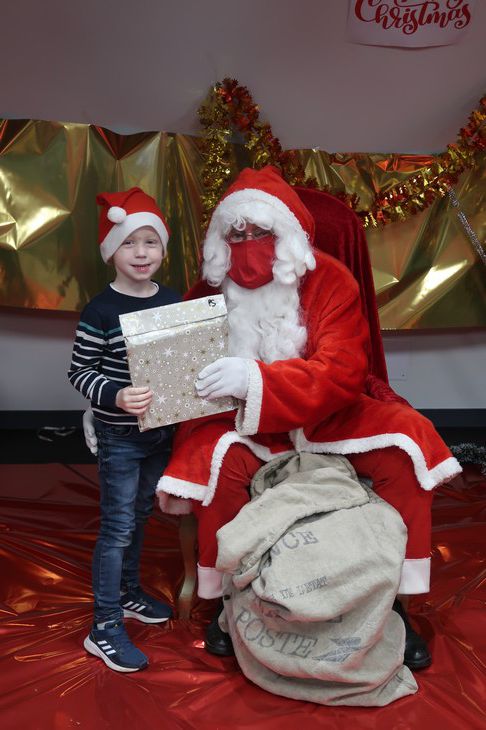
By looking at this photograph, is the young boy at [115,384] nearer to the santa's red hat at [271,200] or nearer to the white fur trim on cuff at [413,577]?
the santa's red hat at [271,200]

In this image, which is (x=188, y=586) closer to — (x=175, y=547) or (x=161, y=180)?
(x=175, y=547)

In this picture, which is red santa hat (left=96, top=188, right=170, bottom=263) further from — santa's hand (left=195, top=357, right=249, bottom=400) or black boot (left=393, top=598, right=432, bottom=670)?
black boot (left=393, top=598, right=432, bottom=670)

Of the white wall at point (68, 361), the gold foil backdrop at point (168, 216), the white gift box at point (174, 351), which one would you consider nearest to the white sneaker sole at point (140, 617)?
the white gift box at point (174, 351)

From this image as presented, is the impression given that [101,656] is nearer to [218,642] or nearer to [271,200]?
[218,642]

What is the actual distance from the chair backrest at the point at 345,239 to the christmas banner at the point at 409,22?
1261 millimetres

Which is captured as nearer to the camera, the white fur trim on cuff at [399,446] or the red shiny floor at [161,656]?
the red shiny floor at [161,656]

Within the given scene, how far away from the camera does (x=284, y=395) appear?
1950 millimetres

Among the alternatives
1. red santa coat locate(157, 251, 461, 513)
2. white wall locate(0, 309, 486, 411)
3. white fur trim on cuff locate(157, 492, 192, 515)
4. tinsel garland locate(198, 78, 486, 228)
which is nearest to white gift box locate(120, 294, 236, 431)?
red santa coat locate(157, 251, 461, 513)

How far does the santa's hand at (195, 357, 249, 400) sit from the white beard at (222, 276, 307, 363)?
0.61 ft

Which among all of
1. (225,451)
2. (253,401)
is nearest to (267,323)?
(253,401)

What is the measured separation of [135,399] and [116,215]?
0.48 meters

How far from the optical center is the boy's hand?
181 cm

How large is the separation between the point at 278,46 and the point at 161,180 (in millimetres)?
737

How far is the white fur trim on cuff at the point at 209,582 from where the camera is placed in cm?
198
